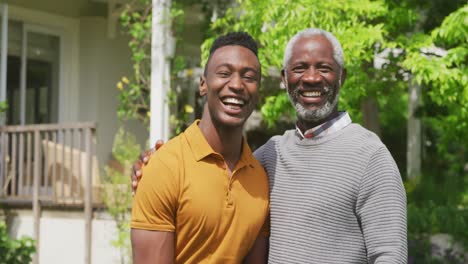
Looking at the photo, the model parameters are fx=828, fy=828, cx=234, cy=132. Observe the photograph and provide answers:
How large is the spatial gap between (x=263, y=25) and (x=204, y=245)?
17.1ft

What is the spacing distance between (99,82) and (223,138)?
9.06 m

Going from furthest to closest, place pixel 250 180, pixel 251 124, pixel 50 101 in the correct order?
1. pixel 251 124
2. pixel 50 101
3. pixel 250 180

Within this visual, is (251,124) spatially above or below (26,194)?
above

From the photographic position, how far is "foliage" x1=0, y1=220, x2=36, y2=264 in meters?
7.81

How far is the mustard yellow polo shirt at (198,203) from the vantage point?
8.72 feet

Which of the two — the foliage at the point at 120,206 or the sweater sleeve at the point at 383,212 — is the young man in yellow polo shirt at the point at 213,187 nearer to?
the sweater sleeve at the point at 383,212

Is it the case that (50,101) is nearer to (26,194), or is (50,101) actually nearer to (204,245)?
(26,194)

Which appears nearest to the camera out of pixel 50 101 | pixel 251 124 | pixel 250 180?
pixel 250 180

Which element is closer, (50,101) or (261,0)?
(261,0)

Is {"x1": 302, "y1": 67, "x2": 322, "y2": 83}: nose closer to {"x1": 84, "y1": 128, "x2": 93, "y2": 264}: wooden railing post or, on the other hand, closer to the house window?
{"x1": 84, "y1": 128, "x2": 93, "y2": 264}: wooden railing post

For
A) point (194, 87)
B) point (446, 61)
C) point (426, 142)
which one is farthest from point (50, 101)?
point (426, 142)

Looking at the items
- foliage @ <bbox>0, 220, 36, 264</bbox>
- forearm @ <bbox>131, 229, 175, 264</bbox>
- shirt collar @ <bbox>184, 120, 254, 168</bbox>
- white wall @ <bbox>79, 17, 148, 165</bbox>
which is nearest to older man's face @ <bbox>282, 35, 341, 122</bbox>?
shirt collar @ <bbox>184, 120, 254, 168</bbox>

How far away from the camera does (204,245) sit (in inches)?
109

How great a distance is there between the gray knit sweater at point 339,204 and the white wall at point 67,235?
5767 mm
